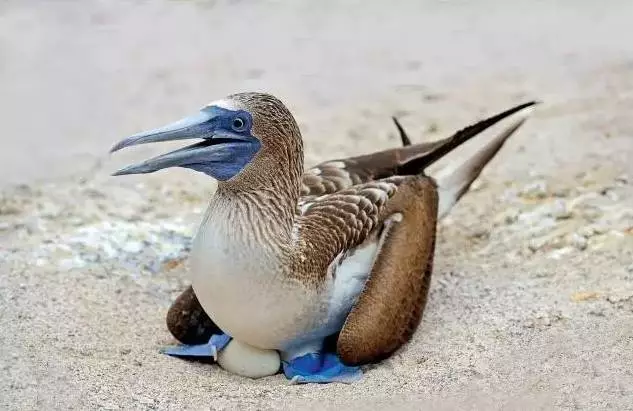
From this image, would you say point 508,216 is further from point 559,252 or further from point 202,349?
point 202,349

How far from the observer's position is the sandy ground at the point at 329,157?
4.99 m

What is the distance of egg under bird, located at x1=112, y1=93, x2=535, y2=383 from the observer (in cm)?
497

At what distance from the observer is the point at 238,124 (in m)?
5.00

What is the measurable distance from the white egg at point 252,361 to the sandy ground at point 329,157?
0.06 m

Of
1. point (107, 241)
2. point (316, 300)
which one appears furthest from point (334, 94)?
point (316, 300)

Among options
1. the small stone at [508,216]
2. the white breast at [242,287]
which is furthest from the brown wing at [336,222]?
the small stone at [508,216]

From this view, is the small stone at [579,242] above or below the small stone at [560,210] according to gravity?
above

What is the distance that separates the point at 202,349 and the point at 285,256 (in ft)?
2.62

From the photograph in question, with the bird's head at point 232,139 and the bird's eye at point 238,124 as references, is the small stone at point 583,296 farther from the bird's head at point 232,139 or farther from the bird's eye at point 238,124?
the bird's eye at point 238,124

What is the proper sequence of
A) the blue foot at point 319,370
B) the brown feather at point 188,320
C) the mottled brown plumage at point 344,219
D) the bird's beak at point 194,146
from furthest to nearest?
1. the brown feather at point 188,320
2. the blue foot at point 319,370
3. the mottled brown plumage at point 344,219
4. the bird's beak at point 194,146

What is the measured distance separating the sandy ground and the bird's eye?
1238 mm

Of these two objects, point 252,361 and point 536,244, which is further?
point 536,244

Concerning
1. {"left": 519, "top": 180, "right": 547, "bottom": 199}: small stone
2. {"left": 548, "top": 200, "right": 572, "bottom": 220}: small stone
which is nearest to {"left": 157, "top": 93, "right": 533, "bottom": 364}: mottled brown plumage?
{"left": 548, "top": 200, "right": 572, "bottom": 220}: small stone

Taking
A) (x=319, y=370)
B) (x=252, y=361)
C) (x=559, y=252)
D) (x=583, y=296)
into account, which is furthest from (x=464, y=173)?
(x=252, y=361)
